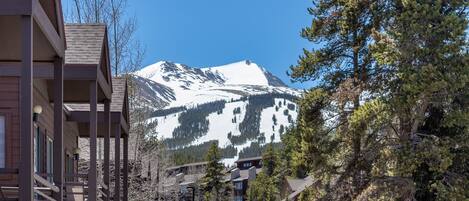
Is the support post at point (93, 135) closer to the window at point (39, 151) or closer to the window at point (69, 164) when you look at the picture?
the window at point (39, 151)

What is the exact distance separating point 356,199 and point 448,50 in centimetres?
454

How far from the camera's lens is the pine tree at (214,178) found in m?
76.0

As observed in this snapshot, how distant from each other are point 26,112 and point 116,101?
32.5ft

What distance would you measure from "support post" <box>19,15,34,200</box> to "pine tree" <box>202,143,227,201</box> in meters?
68.0

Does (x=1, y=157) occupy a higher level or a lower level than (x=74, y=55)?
lower

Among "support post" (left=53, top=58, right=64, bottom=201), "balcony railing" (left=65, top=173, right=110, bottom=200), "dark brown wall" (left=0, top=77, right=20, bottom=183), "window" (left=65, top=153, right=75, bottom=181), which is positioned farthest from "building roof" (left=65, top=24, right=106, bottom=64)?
"window" (left=65, top=153, right=75, bottom=181)

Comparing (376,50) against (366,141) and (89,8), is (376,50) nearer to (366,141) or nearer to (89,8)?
(366,141)

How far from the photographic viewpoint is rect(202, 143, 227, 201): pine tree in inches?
2992

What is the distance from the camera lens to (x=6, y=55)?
34.7 ft

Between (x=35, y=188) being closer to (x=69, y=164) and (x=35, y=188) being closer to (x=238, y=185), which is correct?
(x=69, y=164)

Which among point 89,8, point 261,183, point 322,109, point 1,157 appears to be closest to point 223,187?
point 261,183

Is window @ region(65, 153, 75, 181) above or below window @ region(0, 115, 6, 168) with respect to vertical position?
below

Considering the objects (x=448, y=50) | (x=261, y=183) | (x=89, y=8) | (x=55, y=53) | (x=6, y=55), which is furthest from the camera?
(x=261, y=183)

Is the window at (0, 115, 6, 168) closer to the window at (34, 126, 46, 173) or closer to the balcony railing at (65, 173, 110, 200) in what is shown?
the window at (34, 126, 46, 173)
